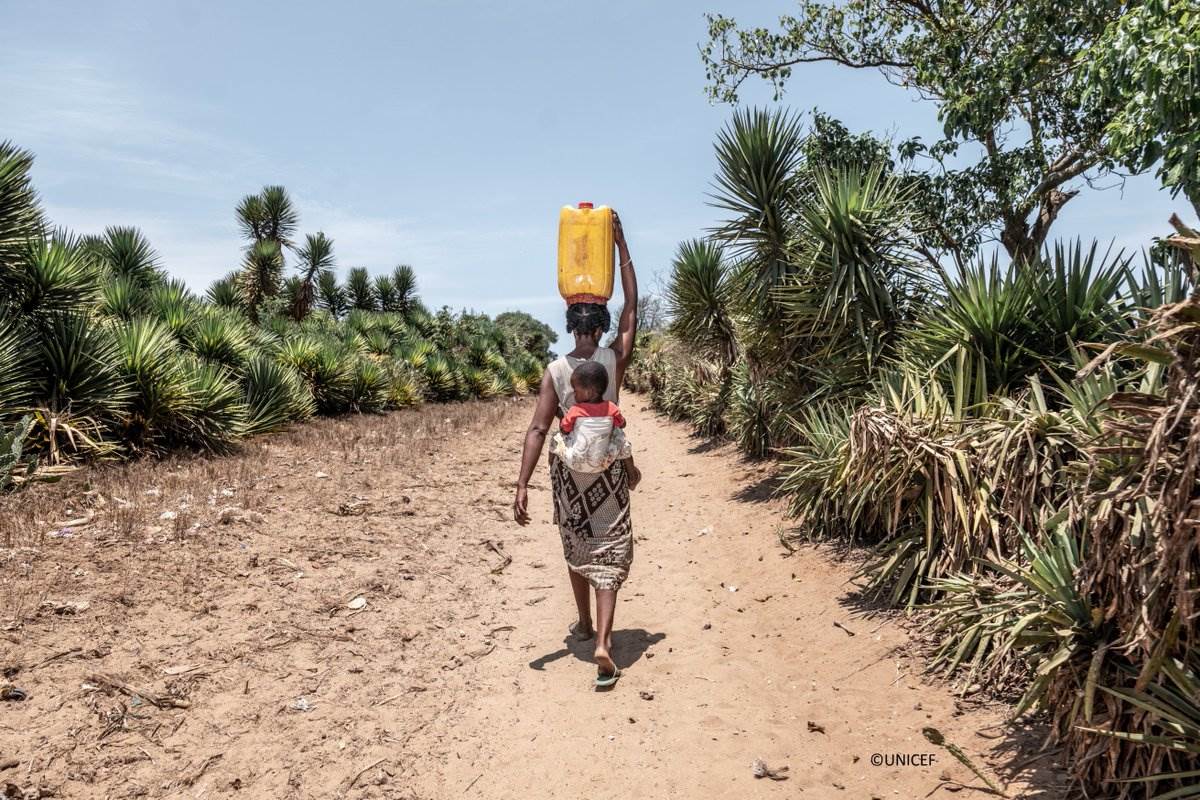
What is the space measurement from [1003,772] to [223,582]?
4.86 meters

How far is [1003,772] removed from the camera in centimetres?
281

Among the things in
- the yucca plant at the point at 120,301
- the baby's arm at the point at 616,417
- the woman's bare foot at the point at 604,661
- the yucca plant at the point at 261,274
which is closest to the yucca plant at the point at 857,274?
the baby's arm at the point at 616,417

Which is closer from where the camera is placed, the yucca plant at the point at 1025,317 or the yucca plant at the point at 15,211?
the yucca plant at the point at 1025,317

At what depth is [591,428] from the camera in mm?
3719

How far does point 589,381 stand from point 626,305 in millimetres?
717

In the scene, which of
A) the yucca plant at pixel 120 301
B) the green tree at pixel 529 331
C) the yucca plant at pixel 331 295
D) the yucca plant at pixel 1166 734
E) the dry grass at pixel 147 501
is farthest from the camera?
the green tree at pixel 529 331

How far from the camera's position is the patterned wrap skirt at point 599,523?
12.8 feet

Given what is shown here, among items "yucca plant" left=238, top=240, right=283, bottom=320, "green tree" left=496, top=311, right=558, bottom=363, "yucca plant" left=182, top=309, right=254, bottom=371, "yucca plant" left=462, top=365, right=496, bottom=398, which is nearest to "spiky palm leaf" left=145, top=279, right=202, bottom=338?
"yucca plant" left=182, top=309, right=254, bottom=371

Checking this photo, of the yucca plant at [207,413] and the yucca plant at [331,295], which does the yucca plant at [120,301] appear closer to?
the yucca plant at [207,413]

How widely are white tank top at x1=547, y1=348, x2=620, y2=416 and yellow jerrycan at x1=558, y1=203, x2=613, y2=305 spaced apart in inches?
13.5

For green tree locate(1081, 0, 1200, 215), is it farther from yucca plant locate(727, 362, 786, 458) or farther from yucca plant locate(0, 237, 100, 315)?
yucca plant locate(0, 237, 100, 315)

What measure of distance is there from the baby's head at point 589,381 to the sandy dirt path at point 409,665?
1590 mm

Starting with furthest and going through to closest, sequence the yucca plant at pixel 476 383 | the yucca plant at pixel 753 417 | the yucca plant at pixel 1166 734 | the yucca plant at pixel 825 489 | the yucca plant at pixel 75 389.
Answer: the yucca plant at pixel 476 383
the yucca plant at pixel 753 417
the yucca plant at pixel 75 389
the yucca plant at pixel 825 489
the yucca plant at pixel 1166 734

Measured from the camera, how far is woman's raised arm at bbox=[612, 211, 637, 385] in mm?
4070
